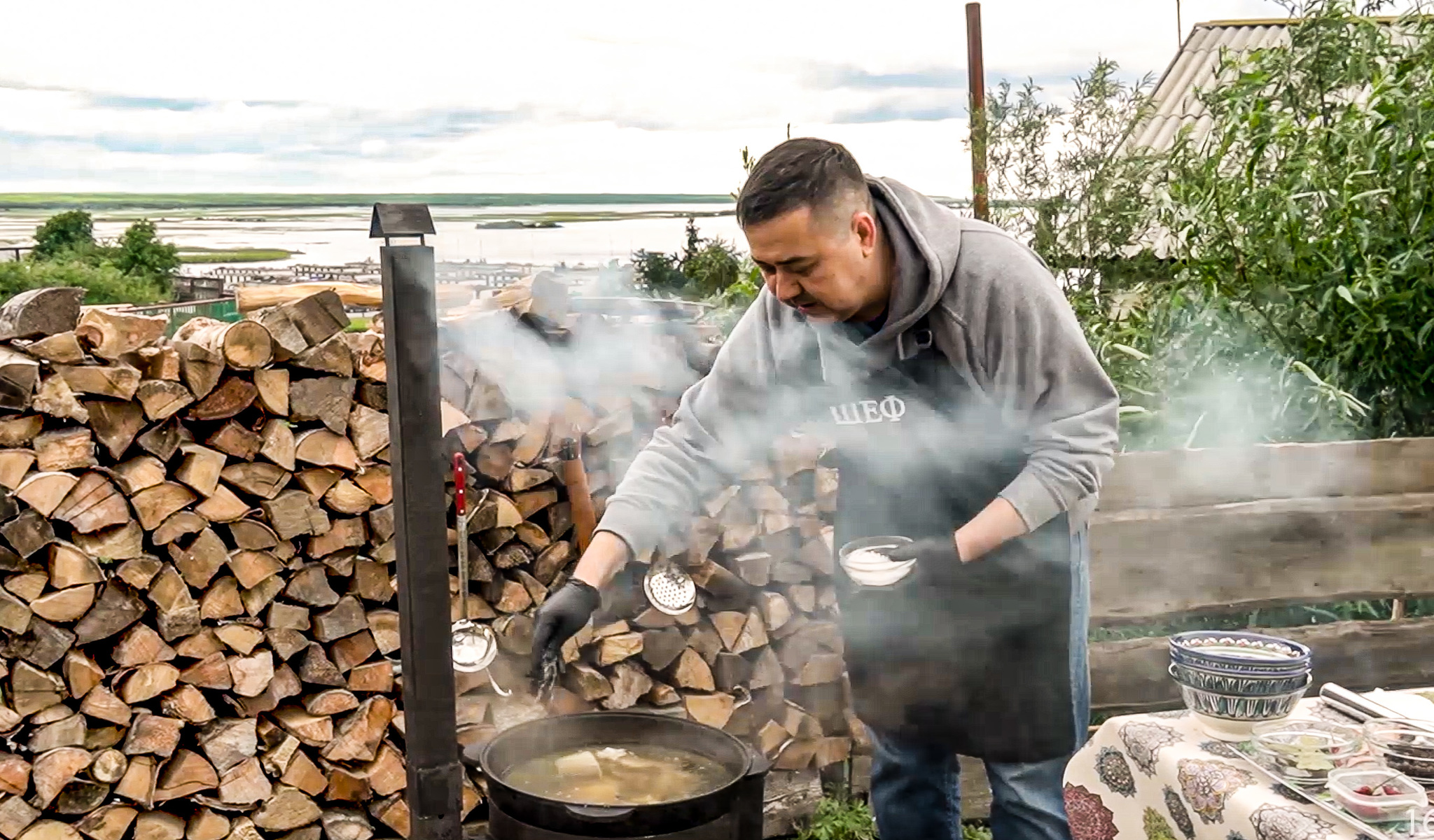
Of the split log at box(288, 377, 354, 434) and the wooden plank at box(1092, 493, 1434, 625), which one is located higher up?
the split log at box(288, 377, 354, 434)

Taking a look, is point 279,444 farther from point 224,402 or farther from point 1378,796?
point 1378,796

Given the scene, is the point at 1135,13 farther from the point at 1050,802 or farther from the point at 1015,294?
the point at 1050,802

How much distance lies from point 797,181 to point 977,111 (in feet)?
7.77

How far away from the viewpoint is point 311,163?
3541 millimetres

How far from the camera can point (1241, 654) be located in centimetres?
181

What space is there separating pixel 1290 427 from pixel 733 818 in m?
2.79

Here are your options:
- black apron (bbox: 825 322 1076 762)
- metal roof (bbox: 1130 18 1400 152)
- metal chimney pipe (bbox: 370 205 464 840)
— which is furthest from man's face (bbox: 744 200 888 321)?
metal roof (bbox: 1130 18 1400 152)

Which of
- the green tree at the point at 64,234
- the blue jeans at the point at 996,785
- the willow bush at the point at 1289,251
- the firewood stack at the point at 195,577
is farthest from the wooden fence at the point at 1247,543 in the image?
the green tree at the point at 64,234

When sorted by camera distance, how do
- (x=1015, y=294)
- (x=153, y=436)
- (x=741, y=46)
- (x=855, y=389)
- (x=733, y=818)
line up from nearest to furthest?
(x=733, y=818), (x=1015, y=294), (x=855, y=389), (x=153, y=436), (x=741, y=46)

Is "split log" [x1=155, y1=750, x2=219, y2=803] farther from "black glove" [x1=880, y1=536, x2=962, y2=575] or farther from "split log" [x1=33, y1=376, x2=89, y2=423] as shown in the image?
"black glove" [x1=880, y1=536, x2=962, y2=575]

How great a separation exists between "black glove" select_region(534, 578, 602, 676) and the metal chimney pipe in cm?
15

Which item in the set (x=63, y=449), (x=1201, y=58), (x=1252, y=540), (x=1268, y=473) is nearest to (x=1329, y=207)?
(x=1268, y=473)

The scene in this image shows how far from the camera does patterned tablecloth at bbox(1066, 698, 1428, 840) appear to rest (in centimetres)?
152

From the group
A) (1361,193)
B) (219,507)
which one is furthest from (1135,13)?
(219,507)
